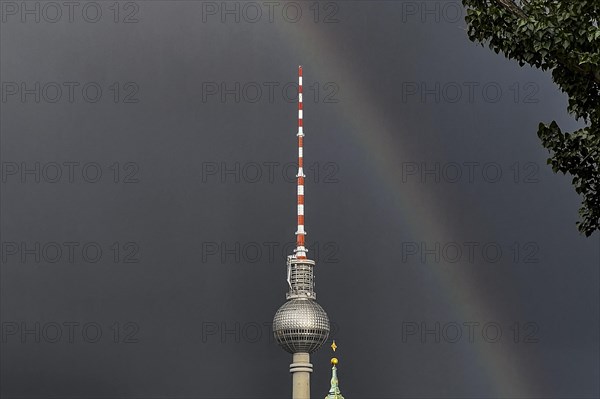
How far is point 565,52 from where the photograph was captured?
36281 mm

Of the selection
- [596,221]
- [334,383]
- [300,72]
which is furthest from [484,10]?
[300,72]

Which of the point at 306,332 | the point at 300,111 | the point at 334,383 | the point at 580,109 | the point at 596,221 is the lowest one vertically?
the point at 596,221

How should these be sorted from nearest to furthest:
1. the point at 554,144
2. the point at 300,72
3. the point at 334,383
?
1. the point at 554,144
2. the point at 334,383
3. the point at 300,72

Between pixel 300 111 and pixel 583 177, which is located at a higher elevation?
pixel 300 111

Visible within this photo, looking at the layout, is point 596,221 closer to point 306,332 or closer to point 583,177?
point 583,177

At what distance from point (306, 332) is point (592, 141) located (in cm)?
Result: 16425

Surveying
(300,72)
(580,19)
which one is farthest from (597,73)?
(300,72)

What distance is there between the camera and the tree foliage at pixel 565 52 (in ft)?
118

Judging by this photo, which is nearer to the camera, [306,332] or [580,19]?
[580,19]

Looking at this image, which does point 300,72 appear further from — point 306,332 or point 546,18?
point 546,18

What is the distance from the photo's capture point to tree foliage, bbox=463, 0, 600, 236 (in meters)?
36.1

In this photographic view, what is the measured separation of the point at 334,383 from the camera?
383 ft

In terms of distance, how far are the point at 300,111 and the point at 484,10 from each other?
163 metres

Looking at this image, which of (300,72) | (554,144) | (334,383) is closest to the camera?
(554,144)
